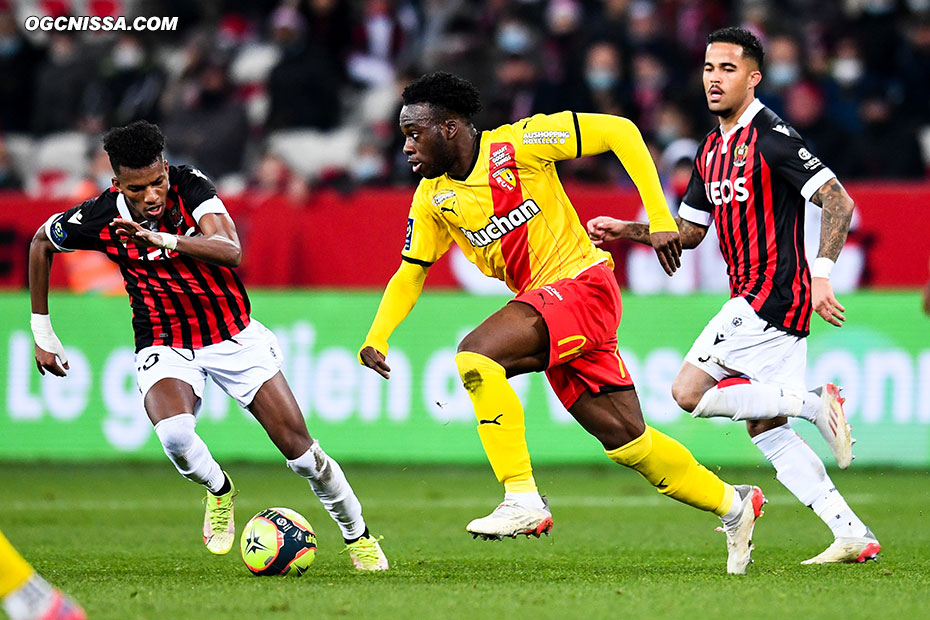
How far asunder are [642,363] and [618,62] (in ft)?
14.2

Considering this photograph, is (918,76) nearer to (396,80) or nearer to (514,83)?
(514,83)

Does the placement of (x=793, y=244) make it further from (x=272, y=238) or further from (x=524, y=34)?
(x=524, y=34)

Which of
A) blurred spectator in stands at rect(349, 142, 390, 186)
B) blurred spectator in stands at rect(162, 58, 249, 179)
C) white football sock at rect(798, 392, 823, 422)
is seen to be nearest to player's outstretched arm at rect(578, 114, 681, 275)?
white football sock at rect(798, 392, 823, 422)

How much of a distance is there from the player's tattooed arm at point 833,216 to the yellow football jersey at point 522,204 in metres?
1.08

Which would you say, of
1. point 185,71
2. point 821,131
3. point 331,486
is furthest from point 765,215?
point 185,71

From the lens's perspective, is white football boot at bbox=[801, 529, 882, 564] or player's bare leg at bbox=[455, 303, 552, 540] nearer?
player's bare leg at bbox=[455, 303, 552, 540]

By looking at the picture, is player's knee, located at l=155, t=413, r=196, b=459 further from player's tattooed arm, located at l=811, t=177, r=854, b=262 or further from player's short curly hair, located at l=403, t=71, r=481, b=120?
player's tattooed arm, located at l=811, t=177, r=854, b=262

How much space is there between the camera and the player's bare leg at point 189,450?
684 cm

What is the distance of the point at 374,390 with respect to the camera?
11.8m

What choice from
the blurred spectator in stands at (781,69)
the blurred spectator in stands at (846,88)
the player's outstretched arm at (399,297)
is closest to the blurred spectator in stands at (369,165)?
the blurred spectator in stands at (781,69)

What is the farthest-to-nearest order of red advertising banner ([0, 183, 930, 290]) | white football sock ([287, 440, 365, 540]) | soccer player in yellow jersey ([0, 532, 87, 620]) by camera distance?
red advertising banner ([0, 183, 930, 290]) < white football sock ([287, 440, 365, 540]) < soccer player in yellow jersey ([0, 532, 87, 620])

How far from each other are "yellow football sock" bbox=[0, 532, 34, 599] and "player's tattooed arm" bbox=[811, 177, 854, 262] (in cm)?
377

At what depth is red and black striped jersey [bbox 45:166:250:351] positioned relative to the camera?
7102 mm

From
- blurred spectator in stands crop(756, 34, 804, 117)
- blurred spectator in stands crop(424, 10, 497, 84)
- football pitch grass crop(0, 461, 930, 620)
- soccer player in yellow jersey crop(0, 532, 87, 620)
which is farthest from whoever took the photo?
blurred spectator in stands crop(424, 10, 497, 84)
